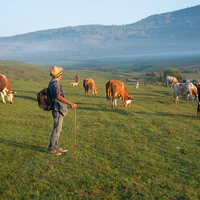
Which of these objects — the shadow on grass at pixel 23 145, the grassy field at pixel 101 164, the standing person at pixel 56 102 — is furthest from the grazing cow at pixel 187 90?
the shadow on grass at pixel 23 145

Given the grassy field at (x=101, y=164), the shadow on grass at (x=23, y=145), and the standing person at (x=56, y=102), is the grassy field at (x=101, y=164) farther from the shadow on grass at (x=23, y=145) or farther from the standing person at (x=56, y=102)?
the standing person at (x=56, y=102)

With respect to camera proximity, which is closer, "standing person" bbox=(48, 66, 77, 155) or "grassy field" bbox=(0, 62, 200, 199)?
"grassy field" bbox=(0, 62, 200, 199)

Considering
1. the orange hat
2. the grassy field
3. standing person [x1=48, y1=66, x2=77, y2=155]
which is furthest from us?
the orange hat

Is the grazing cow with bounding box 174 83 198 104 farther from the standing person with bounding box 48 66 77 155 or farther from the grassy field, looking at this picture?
the standing person with bounding box 48 66 77 155

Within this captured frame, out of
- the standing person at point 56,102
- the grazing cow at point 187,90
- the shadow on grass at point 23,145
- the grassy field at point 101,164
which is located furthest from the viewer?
the grazing cow at point 187,90

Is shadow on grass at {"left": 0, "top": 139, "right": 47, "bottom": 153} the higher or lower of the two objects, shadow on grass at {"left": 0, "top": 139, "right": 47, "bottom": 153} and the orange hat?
the lower

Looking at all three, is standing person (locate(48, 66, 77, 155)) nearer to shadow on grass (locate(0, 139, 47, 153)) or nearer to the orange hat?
the orange hat

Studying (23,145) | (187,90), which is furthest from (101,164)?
(187,90)

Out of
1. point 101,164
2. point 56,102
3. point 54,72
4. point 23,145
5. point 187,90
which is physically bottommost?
point 101,164

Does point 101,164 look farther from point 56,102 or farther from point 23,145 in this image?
point 23,145

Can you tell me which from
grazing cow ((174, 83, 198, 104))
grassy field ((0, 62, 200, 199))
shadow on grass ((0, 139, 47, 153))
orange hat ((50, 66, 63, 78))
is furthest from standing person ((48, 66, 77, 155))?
grazing cow ((174, 83, 198, 104))

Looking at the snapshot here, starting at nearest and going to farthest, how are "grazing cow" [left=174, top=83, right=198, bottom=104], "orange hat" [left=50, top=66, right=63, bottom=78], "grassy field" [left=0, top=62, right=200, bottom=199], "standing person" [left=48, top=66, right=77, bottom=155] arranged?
"grassy field" [left=0, top=62, right=200, bottom=199] < "standing person" [left=48, top=66, right=77, bottom=155] < "orange hat" [left=50, top=66, right=63, bottom=78] < "grazing cow" [left=174, top=83, right=198, bottom=104]

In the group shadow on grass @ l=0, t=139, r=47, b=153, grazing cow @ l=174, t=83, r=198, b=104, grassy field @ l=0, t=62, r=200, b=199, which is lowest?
grassy field @ l=0, t=62, r=200, b=199

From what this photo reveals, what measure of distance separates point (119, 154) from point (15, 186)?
4.23m
